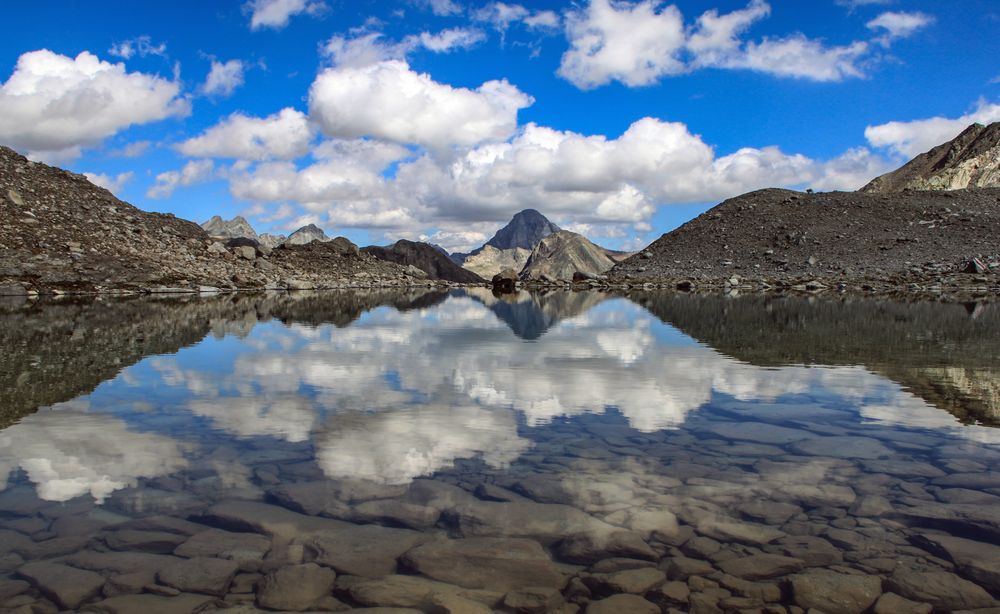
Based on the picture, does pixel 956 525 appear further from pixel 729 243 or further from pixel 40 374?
pixel 729 243

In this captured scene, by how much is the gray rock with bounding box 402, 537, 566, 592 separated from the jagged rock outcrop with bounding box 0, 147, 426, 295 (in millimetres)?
46950

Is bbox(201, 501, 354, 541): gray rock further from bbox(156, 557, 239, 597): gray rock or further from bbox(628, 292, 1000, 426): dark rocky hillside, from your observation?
bbox(628, 292, 1000, 426): dark rocky hillside

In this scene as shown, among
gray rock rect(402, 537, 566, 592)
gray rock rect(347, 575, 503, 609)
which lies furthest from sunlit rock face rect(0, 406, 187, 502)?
gray rock rect(402, 537, 566, 592)

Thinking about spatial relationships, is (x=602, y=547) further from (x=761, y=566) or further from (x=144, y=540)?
(x=144, y=540)

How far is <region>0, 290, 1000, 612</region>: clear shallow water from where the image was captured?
15.5 feet

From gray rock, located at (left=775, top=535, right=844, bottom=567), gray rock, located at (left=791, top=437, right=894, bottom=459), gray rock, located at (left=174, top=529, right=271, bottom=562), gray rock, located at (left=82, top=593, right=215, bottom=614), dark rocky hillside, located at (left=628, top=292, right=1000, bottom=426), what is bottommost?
gray rock, located at (left=82, top=593, right=215, bottom=614)

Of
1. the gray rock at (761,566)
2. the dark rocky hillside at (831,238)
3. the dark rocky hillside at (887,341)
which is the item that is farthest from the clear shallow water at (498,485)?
the dark rocky hillside at (831,238)

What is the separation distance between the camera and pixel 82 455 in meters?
7.63

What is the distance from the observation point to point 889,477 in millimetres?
6996

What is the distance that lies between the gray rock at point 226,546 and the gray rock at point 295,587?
0.40 meters

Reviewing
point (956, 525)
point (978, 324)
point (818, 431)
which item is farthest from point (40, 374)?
point (978, 324)

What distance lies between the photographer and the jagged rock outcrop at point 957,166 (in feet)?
393

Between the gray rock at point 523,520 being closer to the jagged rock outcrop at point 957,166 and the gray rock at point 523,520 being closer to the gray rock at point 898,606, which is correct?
the gray rock at point 898,606

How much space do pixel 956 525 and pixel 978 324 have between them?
23.5 meters
